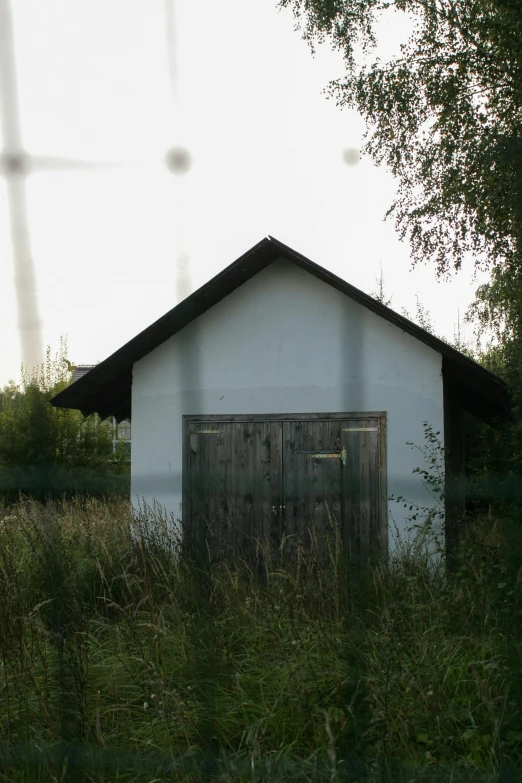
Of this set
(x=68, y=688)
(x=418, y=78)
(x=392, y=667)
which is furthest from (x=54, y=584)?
(x=418, y=78)

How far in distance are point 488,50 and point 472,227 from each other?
72.5 inches

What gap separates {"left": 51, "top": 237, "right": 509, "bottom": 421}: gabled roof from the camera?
20.9 feet

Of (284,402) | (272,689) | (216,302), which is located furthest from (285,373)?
(272,689)

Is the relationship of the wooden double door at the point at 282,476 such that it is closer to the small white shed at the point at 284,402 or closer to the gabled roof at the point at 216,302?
the small white shed at the point at 284,402

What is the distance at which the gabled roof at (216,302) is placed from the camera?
251 inches

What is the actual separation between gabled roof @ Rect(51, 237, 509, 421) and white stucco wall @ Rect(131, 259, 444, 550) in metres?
0.12

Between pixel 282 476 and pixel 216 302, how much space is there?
67.6 inches

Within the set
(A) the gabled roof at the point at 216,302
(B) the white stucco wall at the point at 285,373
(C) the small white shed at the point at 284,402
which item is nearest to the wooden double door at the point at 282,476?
(C) the small white shed at the point at 284,402

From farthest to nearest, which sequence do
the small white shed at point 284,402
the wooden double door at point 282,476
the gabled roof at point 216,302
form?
the wooden double door at point 282,476, the small white shed at point 284,402, the gabled roof at point 216,302

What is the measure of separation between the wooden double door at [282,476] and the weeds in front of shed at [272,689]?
2.78 m

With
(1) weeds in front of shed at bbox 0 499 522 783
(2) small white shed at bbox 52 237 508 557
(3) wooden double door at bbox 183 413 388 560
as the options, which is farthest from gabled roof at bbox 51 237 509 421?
(1) weeds in front of shed at bbox 0 499 522 783

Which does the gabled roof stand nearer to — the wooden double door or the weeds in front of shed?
the wooden double door

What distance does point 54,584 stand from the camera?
13.6ft

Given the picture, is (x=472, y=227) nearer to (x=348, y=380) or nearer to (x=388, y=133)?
(x=388, y=133)
